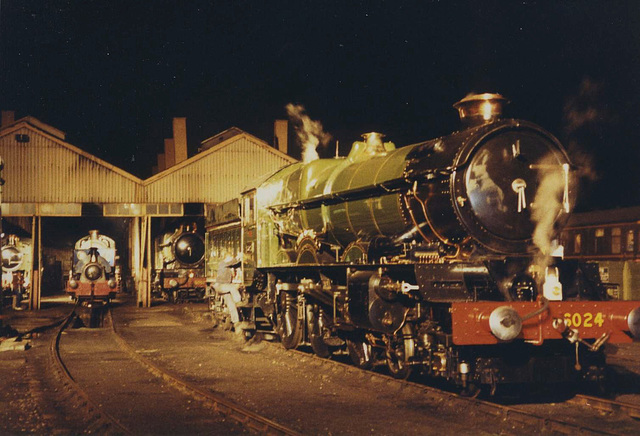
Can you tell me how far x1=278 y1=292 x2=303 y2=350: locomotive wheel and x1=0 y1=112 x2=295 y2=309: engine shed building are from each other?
14673mm

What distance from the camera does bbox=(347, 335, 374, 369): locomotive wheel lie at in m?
10.9

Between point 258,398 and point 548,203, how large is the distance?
421 centimetres

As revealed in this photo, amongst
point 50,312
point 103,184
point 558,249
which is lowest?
point 50,312

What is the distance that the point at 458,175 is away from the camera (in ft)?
28.2

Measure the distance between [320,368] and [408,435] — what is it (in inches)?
179

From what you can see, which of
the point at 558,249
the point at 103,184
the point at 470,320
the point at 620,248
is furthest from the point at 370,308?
the point at 103,184

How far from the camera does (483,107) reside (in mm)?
9102

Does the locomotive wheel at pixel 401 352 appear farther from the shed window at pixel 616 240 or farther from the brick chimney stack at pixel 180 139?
the brick chimney stack at pixel 180 139

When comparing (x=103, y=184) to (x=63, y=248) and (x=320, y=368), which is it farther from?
(x=63, y=248)

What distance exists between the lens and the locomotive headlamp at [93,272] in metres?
25.0

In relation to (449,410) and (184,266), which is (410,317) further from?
(184,266)

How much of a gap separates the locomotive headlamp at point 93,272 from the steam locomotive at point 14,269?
12.2 feet

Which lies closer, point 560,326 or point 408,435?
point 408,435

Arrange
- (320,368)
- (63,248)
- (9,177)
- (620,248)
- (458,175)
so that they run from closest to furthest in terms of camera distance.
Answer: (458,175) → (320,368) → (620,248) → (9,177) → (63,248)
